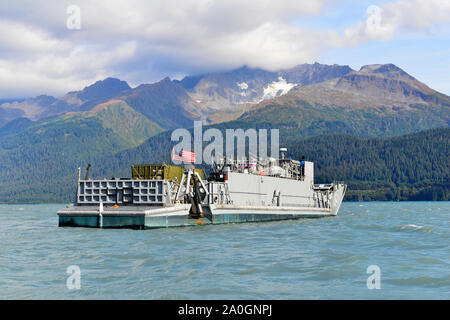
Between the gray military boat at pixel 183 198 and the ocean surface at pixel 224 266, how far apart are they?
202 inches

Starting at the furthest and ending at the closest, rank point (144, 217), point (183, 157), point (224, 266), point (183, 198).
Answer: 1. point (183, 198)
2. point (183, 157)
3. point (144, 217)
4. point (224, 266)

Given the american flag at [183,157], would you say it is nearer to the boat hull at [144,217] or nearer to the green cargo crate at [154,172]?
the green cargo crate at [154,172]

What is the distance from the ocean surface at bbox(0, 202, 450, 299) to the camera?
70.0ft

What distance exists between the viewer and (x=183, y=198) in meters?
56.6

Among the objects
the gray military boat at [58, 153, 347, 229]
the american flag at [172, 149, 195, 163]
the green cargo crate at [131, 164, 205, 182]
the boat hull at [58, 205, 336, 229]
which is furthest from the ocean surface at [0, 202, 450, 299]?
the american flag at [172, 149, 195, 163]

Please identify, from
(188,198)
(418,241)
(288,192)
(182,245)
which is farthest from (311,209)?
(182,245)

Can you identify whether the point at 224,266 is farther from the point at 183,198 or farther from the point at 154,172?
the point at 154,172

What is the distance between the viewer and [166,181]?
5159 cm

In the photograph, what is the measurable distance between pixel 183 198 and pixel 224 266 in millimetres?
29770

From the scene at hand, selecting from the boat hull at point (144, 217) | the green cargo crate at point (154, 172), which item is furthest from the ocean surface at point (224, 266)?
the green cargo crate at point (154, 172)

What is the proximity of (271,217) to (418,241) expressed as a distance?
2832 cm

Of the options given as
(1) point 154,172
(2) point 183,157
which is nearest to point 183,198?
(1) point 154,172

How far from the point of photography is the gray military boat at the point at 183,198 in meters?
48.7
